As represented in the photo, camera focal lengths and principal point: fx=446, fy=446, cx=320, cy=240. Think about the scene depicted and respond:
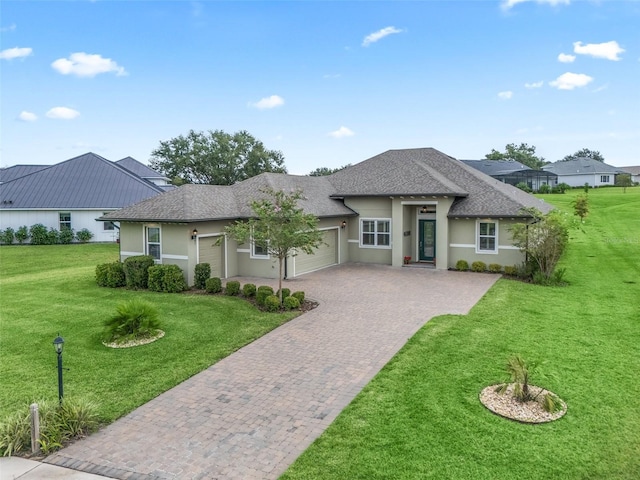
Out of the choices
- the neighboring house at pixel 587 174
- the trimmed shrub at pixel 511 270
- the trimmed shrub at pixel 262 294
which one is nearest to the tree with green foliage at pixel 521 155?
the neighboring house at pixel 587 174

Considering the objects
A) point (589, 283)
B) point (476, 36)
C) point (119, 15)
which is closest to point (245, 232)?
point (119, 15)

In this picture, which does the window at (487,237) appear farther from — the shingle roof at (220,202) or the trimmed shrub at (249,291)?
the trimmed shrub at (249,291)

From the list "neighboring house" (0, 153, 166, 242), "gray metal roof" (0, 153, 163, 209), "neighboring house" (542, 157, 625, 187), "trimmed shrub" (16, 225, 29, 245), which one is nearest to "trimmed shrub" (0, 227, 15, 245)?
"trimmed shrub" (16, 225, 29, 245)

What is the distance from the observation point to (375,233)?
21.8 metres

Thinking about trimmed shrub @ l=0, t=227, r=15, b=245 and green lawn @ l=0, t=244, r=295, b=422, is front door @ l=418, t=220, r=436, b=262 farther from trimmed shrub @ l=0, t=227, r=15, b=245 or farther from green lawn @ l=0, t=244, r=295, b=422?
trimmed shrub @ l=0, t=227, r=15, b=245

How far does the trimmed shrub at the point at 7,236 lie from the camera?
3160 centimetres

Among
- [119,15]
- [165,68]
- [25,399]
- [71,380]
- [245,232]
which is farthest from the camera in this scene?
[165,68]

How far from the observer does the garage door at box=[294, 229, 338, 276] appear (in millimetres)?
18844

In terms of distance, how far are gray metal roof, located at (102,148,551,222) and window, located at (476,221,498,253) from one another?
677mm

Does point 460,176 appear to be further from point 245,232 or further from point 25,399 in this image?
point 25,399

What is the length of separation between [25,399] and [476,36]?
21252 mm

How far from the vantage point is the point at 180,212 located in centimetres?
1659

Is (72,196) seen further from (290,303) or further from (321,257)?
(290,303)

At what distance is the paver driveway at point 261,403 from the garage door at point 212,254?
6.10 m
